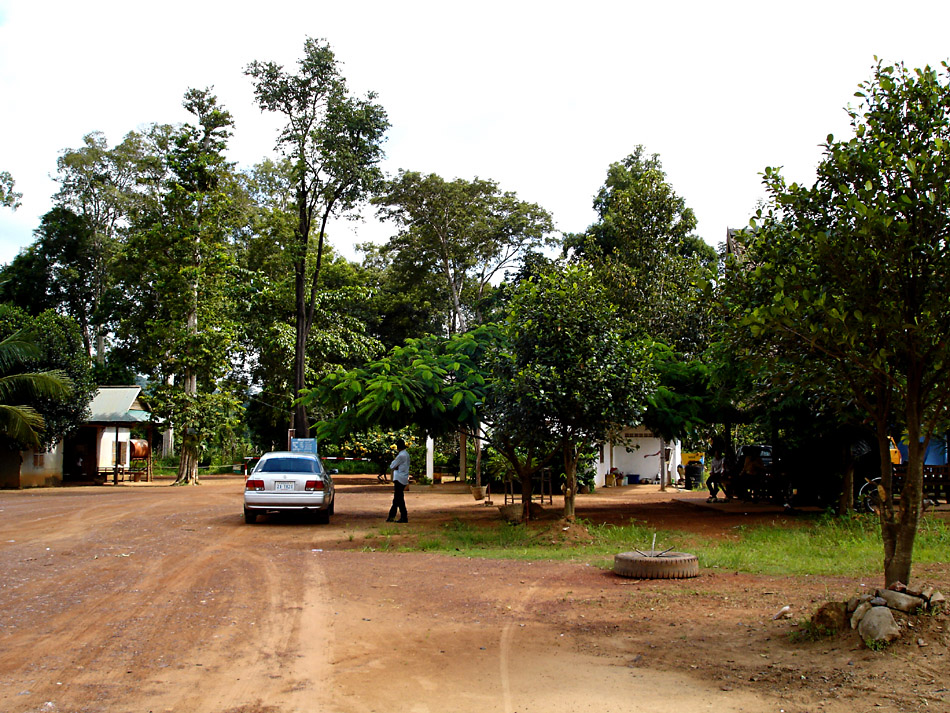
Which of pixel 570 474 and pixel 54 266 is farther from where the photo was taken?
pixel 54 266

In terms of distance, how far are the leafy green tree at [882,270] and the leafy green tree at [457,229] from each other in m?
34.2

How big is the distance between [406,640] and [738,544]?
8.44m

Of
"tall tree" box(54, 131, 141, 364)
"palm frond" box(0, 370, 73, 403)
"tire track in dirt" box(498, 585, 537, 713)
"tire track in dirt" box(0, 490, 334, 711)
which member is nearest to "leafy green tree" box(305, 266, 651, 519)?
"tire track in dirt" box(0, 490, 334, 711)

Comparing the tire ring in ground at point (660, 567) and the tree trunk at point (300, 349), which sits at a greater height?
the tree trunk at point (300, 349)

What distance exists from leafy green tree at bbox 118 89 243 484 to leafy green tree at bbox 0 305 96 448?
337 cm

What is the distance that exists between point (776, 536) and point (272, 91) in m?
30.6

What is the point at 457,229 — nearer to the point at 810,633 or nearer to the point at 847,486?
the point at 847,486

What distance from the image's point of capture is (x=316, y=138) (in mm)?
37250

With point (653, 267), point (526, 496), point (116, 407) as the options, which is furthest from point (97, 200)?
point (526, 496)

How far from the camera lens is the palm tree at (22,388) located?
28.3 m

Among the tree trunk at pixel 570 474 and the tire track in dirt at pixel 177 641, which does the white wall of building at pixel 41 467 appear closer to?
the tire track in dirt at pixel 177 641

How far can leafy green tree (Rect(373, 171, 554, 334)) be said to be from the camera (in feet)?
134

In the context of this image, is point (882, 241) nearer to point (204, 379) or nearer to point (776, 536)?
point (776, 536)

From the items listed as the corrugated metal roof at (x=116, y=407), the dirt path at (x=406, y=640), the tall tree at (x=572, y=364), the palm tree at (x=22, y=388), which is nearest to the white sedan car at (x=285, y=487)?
the dirt path at (x=406, y=640)
